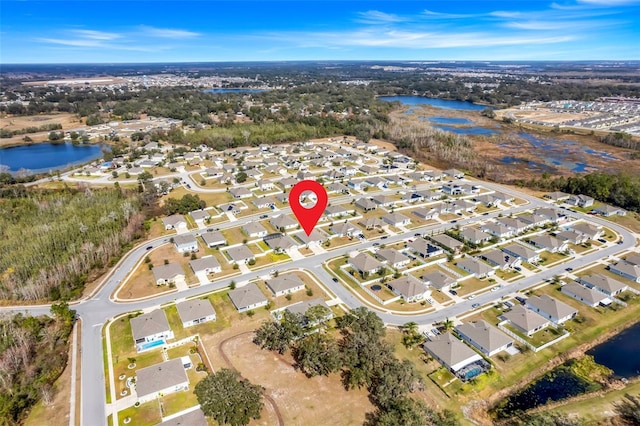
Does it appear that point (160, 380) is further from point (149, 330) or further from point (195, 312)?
point (195, 312)

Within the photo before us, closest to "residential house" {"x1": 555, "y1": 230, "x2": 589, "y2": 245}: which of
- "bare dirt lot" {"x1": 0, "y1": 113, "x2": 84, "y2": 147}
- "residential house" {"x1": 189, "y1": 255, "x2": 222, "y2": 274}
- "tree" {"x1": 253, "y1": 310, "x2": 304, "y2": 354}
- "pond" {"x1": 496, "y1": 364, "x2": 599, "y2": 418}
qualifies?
"pond" {"x1": 496, "y1": 364, "x2": 599, "y2": 418}

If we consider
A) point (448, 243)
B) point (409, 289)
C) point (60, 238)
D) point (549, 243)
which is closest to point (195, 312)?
point (409, 289)

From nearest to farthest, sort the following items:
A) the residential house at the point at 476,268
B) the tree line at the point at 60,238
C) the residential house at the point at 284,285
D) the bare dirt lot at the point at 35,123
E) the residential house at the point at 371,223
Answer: the residential house at the point at 284,285 → the tree line at the point at 60,238 → the residential house at the point at 476,268 → the residential house at the point at 371,223 → the bare dirt lot at the point at 35,123

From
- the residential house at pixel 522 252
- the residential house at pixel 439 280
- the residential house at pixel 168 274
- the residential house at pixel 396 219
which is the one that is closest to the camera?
the residential house at pixel 439 280

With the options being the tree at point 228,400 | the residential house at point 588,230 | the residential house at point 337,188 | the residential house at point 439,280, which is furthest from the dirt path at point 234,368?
the residential house at point 588,230

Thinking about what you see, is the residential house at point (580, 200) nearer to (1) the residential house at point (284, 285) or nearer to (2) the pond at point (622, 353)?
(2) the pond at point (622, 353)

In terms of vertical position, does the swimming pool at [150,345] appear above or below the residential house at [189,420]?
below

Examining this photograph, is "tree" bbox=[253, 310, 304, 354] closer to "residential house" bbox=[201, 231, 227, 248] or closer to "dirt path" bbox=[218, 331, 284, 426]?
"dirt path" bbox=[218, 331, 284, 426]
